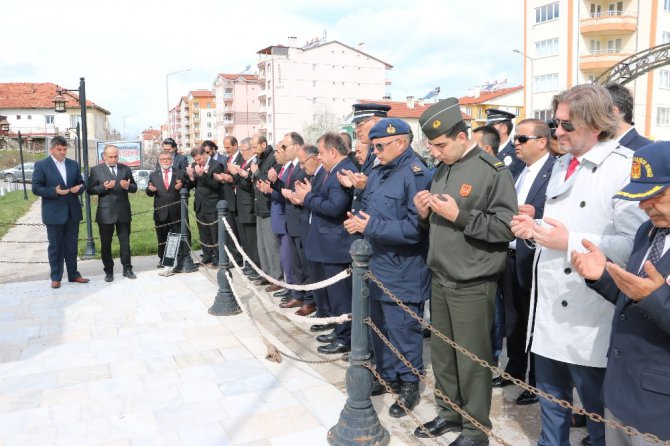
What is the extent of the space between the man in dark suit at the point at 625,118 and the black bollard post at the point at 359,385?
1.66 meters

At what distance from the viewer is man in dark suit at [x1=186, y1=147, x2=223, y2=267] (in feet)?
28.4

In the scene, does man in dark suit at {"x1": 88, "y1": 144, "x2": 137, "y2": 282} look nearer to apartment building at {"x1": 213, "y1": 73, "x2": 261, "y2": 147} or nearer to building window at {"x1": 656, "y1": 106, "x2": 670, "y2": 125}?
building window at {"x1": 656, "y1": 106, "x2": 670, "y2": 125}

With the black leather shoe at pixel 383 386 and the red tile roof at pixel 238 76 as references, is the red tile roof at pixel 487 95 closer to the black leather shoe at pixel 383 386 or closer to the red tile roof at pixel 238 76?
the red tile roof at pixel 238 76

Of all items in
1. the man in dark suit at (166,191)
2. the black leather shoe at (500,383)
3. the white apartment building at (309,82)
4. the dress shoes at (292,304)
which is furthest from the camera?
the white apartment building at (309,82)

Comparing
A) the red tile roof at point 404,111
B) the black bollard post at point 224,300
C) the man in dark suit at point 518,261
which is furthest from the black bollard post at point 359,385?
the red tile roof at point 404,111

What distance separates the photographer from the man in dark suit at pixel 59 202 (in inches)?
298

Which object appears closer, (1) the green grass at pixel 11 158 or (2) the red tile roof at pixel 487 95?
(1) the green grass at pixel 11 158

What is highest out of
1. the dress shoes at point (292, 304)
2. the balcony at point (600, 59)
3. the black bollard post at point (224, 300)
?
the balcony at point (600, 59)

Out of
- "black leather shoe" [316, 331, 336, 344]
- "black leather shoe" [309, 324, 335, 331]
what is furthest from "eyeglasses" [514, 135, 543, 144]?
"black leather shoe" [309, 324, 335, 331]

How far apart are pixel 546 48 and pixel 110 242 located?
3783 cm

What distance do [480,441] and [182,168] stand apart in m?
7.41

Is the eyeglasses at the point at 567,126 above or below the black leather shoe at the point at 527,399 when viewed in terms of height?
above

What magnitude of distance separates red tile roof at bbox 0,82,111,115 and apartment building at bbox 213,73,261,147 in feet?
63.7

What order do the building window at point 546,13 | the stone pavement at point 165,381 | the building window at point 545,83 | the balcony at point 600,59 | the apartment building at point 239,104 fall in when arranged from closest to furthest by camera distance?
the stone pavement at point 165,381, the balcony at point 600,59, the building window at point 546,13, the building window at point 545,83, the apartment building at point 239,104
